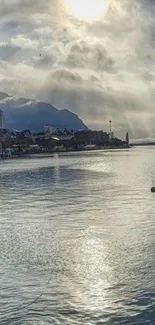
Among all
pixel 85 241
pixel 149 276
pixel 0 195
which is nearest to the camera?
pixel 149 276

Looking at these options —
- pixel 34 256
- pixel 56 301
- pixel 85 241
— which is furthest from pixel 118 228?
pixel 56 301

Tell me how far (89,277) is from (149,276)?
282 cm

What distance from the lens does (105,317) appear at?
17.1 meters

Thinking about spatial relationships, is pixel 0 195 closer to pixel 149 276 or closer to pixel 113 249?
pixel 113 249

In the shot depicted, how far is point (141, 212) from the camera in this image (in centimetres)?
3931

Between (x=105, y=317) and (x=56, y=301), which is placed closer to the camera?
(x=105, y=317)

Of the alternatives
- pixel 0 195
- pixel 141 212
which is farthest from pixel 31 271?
pixel 0 195

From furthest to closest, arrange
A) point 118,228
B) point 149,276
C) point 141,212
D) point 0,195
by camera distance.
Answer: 1. point 0,195
2. point 141,212
3. point 118,228
4. point 149,276

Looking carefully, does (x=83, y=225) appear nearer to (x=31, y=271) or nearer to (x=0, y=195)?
(x=31, y=271)

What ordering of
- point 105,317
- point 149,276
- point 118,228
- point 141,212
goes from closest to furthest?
point 105,317 → point 149,276 → point 118,228 → point 141,212

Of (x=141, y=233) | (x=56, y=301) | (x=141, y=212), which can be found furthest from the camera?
(x=141, y=212)

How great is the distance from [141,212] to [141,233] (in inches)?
349

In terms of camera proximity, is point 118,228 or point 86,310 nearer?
point 86,310

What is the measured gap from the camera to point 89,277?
2158 cm
